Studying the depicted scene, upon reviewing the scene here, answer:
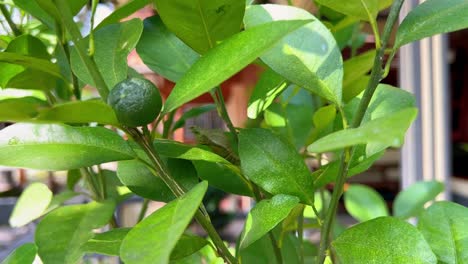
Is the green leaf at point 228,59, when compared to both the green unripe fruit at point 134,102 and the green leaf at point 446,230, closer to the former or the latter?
the green unripe fruit at point 134,102

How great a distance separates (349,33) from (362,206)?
0.30m

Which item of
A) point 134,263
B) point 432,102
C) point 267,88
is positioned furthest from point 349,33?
point 432,102

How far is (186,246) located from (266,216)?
6 cm

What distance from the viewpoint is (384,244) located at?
28 centimetres

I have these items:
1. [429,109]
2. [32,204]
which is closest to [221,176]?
[32,204]

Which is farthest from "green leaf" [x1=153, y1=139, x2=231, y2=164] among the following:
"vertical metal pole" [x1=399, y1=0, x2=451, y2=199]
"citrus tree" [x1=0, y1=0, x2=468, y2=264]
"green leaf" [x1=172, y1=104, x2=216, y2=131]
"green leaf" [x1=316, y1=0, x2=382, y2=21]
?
"vertical metal pole" [x1=399, y1=0, x2=451, y2=199]

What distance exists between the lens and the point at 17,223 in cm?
55

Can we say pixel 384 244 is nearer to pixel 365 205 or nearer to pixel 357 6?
pixel 357 6

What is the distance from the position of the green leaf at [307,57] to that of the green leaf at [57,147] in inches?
4.1

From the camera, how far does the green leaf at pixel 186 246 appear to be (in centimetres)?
30

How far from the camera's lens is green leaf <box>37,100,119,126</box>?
190mm

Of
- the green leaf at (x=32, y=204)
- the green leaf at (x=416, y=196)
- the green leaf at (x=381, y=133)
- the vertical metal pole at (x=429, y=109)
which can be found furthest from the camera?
the vertical metal pole at (x=429, y=109)

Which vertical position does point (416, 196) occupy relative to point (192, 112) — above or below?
below

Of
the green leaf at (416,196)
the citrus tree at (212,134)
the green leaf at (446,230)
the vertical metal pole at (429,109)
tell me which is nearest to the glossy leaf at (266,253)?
the citrus tree at (212,134)
